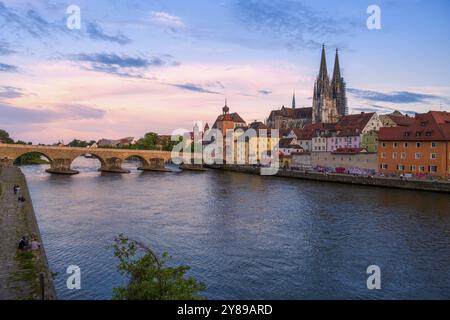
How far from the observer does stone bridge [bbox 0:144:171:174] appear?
81.3 meters

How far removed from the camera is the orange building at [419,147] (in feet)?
202

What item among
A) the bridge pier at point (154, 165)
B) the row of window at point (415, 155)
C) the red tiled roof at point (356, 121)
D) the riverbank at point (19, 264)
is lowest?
the riverbank at point (19, 264)

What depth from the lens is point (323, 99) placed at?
14712 centimetres

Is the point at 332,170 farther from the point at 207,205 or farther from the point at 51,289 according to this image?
the point at 51,289

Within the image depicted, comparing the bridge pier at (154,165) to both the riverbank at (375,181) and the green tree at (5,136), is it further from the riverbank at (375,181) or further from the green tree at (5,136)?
the green tree at (5,136)

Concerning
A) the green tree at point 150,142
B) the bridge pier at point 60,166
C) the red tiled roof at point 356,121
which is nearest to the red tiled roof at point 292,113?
the green tree at point 150,142

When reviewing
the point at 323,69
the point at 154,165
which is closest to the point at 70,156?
the point at 154,165

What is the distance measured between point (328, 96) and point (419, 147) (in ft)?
285

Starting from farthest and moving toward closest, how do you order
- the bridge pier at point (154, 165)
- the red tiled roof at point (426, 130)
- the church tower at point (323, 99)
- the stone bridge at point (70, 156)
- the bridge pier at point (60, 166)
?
1. the church tower at point (323, 99)
2. the bridge pier at point (154, 165)
3. the bridge pier at point (60, 166)
4. the stone bridge at point (70, 156)
5. the red tiled roof at point (426, 130)

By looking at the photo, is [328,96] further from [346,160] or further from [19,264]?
[19,264]

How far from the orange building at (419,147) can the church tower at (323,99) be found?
77518mm
